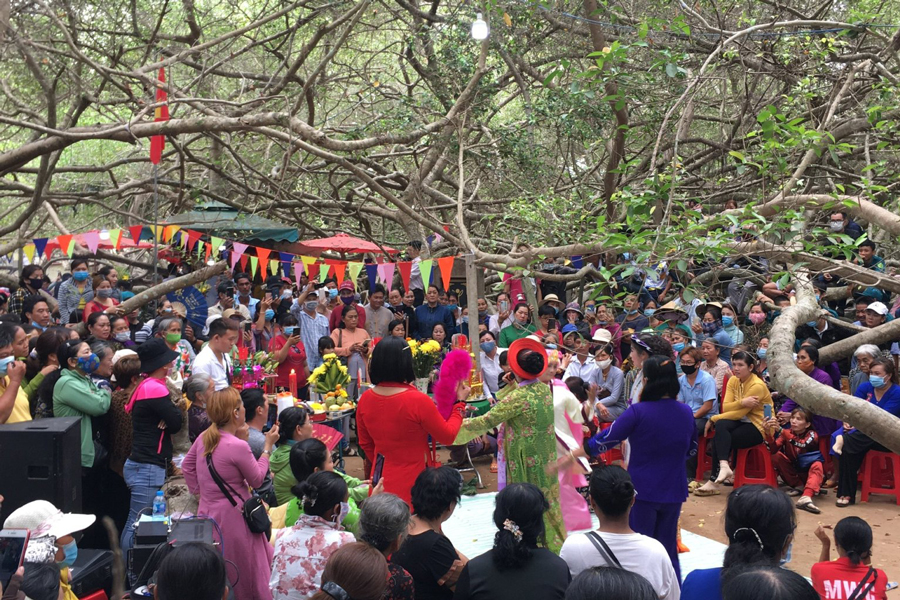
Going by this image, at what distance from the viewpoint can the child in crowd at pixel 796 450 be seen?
675cm

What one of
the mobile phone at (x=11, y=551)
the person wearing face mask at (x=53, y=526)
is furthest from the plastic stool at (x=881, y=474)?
the mobile phone at (x=11, y=551)

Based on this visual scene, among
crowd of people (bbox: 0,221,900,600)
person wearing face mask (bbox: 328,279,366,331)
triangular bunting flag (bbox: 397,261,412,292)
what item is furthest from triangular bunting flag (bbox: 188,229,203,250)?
triangular bunting flag (bbox: 397,261,412,292)

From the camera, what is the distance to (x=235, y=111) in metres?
9.05

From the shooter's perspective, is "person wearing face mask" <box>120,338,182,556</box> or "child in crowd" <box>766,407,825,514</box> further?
"child in crowd" <box>766,407,825,514</box>

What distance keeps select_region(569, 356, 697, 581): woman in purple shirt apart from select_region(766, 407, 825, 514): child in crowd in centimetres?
302

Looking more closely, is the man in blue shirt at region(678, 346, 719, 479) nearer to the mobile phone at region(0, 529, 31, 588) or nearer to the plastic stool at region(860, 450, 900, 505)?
the plastic stool at region(860, 450, 900, 505)

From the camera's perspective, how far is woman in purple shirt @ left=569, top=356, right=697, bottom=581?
4188mm

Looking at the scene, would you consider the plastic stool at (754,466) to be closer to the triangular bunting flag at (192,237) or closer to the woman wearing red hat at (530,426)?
the woman wearing red hat at (530,426)

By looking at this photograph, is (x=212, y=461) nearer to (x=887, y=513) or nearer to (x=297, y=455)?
(x=297, y=455)

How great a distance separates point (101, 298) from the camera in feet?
26.3

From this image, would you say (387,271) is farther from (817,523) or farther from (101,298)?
(817,523)

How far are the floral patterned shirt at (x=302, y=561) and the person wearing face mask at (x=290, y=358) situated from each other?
14.9 ft

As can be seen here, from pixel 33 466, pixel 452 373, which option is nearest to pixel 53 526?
pixel 33 466

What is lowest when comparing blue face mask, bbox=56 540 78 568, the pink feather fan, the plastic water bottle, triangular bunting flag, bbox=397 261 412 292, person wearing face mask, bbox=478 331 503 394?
the plastic water bottle
